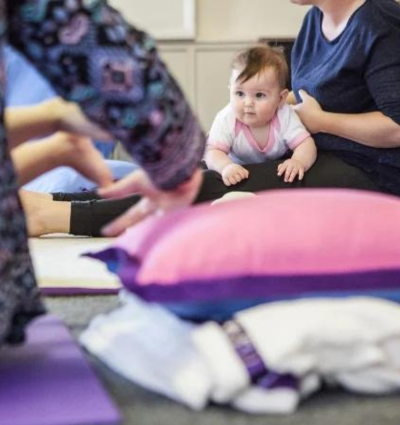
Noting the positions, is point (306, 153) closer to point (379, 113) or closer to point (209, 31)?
point (379, 113)

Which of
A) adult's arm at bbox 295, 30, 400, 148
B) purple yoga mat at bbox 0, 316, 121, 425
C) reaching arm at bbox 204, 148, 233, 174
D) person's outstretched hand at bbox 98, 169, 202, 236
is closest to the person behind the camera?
purple yoga mat at bbox 0, 316, 121, 425

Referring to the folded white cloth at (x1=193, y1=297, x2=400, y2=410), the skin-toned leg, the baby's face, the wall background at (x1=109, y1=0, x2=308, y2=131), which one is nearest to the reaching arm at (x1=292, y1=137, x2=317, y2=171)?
the baby's face

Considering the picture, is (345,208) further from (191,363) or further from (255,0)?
(255,0)

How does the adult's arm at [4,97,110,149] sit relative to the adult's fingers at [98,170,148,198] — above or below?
above

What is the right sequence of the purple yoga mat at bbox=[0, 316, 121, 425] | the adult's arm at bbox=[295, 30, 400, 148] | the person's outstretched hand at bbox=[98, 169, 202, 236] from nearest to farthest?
1. the purple yoga mat at bbox=[0, 316, 121, 425]
2. the person's outstretched hand at bbox=[98, 169, 202, 236]
3. the adult's arm at bbox=[295, 30, 400, 148]

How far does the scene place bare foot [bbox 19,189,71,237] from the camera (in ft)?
4.99

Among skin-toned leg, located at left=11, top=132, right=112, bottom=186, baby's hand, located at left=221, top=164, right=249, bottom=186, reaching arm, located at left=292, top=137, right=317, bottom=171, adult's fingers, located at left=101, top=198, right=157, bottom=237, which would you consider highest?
skin-toned leg, located at left=11, top=132, right=112, bottom=186

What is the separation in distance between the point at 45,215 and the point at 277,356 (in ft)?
3.30

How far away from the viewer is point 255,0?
2.90 m

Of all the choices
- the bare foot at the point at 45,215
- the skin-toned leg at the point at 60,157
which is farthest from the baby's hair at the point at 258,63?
the skin-toned leg at the point at 60,157

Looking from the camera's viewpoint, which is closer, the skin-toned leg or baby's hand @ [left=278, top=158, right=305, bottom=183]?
the skin-toned leg

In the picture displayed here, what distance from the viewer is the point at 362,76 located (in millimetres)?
1538

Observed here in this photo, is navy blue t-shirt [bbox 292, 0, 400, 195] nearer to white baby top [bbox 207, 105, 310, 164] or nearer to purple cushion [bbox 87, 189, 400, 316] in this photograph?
white baby top [bbox 207, 105, 310, 164]

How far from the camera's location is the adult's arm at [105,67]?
1.99 feet
